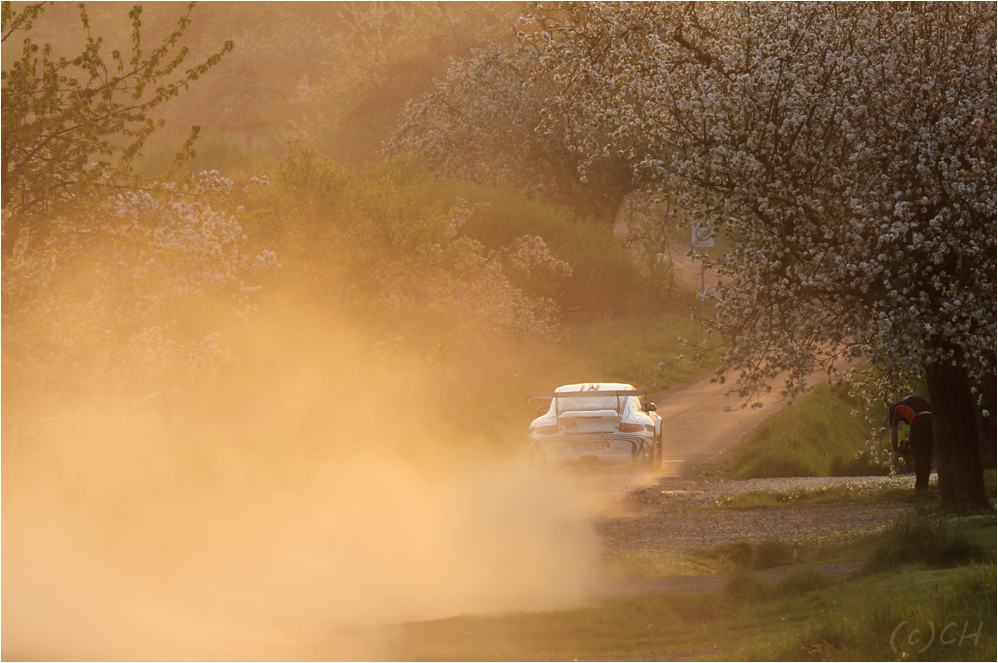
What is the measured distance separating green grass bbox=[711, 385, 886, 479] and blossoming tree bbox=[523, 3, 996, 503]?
7671mm

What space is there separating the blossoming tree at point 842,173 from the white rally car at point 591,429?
600cm

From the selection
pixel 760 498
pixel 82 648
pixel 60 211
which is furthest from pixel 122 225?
pixel 760 498

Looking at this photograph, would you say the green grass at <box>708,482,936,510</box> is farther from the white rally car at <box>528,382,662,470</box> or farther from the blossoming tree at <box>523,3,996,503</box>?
the blossoming tree at <box>523,3,996,503</box>

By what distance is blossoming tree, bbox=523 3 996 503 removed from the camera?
11.7 m

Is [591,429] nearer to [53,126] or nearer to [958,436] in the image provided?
[958,436]

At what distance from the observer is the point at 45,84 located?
1160cm

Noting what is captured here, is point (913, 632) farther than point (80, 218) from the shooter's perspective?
No

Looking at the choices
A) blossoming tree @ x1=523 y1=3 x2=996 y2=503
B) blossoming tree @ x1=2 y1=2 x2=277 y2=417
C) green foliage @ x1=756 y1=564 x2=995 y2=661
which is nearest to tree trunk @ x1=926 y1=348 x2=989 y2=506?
blossoming tree @ x1=523 y1=3 x2=996 y2=503

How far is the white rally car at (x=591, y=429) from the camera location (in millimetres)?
19000

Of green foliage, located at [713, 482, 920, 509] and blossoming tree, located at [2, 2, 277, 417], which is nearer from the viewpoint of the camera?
blossoming tree, located at [2, 2, 277, 417]

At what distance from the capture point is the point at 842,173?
40.1 ft

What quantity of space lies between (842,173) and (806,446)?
484 inches

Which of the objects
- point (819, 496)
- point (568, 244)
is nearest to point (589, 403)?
point (819, 496)

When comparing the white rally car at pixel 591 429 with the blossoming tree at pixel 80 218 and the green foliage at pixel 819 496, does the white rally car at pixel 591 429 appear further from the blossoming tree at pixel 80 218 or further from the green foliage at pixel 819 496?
the blossoming tree at pixel 80 218
